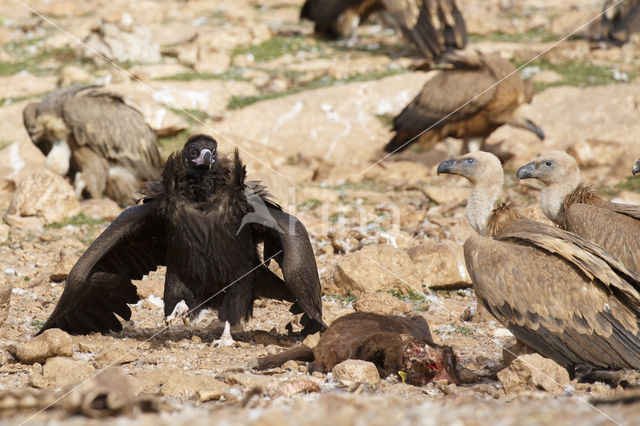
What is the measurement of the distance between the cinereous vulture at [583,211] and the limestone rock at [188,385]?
9.38 ft

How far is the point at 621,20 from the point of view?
1482cm

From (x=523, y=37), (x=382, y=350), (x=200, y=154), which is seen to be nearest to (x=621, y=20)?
(x=523, y=37)

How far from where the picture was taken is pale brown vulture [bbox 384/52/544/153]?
424 inches

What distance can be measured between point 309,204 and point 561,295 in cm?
504

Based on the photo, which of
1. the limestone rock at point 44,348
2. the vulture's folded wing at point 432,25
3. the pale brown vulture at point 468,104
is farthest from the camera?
the vulture's folded wing at point 432,25

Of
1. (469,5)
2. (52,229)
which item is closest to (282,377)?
(52,229)

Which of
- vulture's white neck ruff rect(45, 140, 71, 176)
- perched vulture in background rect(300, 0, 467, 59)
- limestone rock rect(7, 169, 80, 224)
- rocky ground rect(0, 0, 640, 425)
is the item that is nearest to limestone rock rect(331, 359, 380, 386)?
rocky ground rect(0, 0, 640, 425)

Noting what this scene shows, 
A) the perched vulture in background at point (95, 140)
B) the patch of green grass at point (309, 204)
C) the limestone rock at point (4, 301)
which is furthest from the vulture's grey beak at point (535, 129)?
the limestone rock at point (4, 301)

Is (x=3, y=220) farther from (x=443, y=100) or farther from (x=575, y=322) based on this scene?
(x=575, y=322)

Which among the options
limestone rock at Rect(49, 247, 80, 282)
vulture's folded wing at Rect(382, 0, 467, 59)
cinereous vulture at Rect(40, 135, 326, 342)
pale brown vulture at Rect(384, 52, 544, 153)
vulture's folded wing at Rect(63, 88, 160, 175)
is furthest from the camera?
vulture's folded wing at Rect(382, 0, 467, 59)

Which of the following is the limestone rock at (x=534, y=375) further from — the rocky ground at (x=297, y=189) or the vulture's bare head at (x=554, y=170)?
the vulture's bare head at (x=554, y=170)

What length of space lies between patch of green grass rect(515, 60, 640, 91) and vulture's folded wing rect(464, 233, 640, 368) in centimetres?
895

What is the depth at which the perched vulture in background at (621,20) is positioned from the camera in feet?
48.1

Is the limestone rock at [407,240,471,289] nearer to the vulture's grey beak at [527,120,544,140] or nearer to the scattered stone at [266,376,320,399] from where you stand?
the scattered stone at [266,376,320,399]
